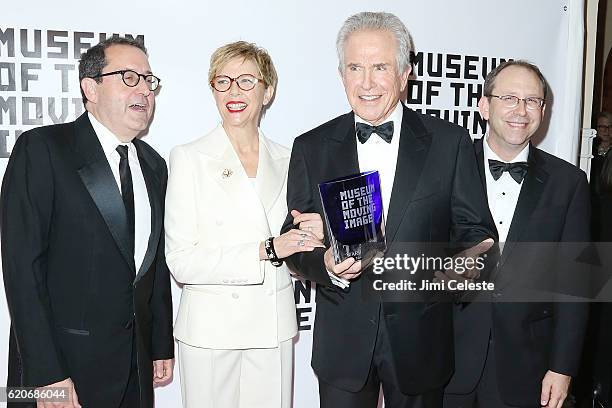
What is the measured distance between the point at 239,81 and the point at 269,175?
1.46 ft

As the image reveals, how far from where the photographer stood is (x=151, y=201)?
2623 mm

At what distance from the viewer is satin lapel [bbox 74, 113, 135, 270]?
2404 millimetres

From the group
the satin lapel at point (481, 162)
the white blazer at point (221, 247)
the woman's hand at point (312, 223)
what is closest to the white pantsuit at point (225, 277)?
the white blazer at point (221, 247)

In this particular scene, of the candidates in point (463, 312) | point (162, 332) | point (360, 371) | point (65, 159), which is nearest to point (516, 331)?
point (463, 312)

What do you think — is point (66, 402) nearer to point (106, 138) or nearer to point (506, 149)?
point (106, 138)

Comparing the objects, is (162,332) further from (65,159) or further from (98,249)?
(65,159)

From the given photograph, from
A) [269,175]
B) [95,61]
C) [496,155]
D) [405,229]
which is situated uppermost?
[95,61]

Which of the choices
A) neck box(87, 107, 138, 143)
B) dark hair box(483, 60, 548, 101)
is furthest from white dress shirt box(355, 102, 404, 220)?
neck box(87, 107, 138, 143)

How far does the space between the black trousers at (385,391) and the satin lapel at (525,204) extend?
2.24 feet

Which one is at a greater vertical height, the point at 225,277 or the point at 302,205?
the point at 302,205

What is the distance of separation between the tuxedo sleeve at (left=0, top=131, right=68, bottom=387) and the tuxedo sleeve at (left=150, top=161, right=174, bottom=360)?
0.52 meters

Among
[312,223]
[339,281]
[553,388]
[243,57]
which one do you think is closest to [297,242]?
[312,223]

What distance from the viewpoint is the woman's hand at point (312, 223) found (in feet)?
7.64

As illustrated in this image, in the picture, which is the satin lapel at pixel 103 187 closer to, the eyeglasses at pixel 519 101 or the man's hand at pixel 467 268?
the man's hand at pixel 467 268
